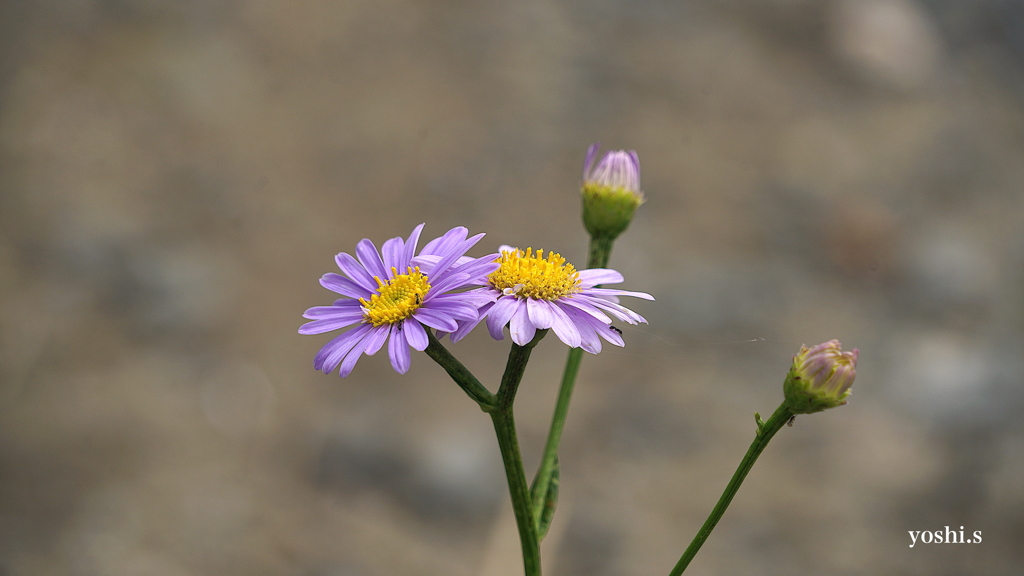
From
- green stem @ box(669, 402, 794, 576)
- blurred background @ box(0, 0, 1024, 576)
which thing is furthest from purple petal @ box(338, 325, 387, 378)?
blurred background @ box(0, 0, 1024, 576)

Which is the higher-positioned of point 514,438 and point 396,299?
point 396,299

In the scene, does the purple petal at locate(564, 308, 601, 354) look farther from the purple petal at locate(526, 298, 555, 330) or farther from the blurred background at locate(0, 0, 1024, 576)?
the blurred background at locate(0, 0, 1024, 576)

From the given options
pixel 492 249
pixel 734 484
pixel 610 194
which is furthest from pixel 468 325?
pixel 492 249

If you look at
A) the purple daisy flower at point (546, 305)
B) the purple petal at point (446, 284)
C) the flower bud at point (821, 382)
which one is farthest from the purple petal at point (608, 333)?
the flower bud at point (821, 382)

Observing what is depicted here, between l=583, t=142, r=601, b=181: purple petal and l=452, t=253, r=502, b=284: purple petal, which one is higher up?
l=583, t=142, r=601, b=181: purple petal

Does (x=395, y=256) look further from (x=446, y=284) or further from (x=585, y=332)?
(x=585, y=332)
